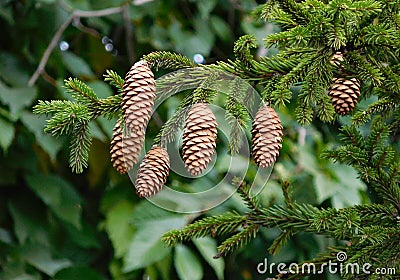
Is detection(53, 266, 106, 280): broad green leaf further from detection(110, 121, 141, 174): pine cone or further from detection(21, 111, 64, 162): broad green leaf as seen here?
detection(110, 121, 141, 174): pine cone

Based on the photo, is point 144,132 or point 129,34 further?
point 129,34

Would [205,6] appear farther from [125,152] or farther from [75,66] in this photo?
[125,152]

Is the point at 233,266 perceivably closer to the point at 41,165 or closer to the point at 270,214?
the point at 41,165

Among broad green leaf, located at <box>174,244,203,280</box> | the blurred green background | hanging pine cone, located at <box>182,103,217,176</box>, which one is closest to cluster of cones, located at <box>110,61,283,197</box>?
hanging pine cone, located at <box>182,103,217,176</box>

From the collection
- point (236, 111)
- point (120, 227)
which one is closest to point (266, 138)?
point (236, 111)

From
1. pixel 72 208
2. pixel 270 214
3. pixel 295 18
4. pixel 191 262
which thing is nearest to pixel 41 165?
pixel 72 208

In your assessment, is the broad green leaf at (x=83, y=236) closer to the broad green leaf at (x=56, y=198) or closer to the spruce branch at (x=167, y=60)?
the broad green leaf at (x=56, y=198)

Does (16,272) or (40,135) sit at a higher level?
(40,135)
